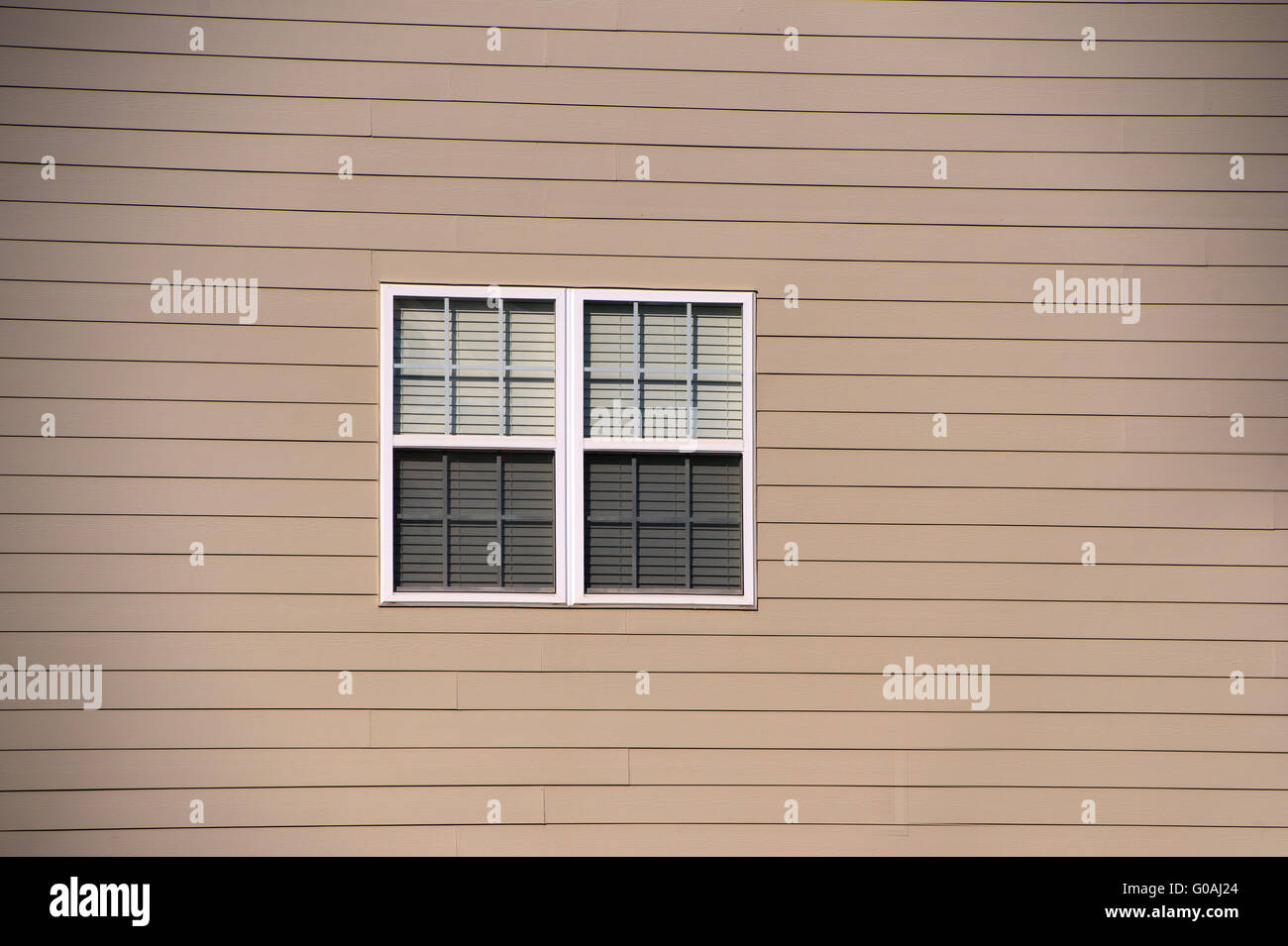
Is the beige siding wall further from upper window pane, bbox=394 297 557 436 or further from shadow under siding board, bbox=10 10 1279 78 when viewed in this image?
upper window pane, bbox=394 297 557 436

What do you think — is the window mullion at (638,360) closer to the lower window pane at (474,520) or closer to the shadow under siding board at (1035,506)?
the lower window pane at (474,520)

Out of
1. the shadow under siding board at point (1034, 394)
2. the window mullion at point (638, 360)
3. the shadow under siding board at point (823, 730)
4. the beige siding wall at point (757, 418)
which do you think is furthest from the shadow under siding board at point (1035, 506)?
the shadow under siding board at point (823, 730)

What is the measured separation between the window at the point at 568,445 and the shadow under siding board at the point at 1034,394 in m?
0.28

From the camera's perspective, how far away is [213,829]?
3906 mm

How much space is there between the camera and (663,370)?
13.5ft

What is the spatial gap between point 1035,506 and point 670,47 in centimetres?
240

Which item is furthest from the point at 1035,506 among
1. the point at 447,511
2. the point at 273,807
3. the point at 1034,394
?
the point at 273,807

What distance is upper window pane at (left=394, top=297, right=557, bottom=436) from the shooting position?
4.06 m

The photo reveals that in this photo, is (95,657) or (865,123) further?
(865,123)

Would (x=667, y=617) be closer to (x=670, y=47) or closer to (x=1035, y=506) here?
(x=1035, y=506)

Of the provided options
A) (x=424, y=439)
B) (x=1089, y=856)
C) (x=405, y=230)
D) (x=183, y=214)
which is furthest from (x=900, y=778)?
(x=183, y=214)
